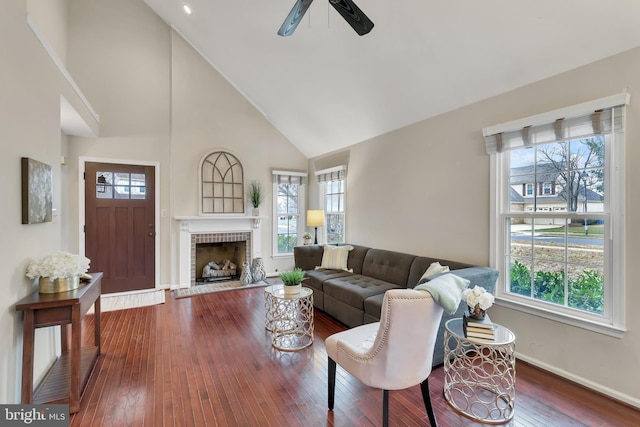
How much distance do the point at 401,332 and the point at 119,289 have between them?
495 centimetres

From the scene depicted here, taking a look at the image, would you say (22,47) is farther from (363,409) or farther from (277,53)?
(363,409)

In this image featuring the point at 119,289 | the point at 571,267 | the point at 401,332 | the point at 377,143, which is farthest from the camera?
the point at 119,289

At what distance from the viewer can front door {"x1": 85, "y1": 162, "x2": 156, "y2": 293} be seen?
455 cm

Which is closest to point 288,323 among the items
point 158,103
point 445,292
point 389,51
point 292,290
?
point 292,290

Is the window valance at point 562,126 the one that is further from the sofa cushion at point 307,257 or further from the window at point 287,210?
the window at point 287,210

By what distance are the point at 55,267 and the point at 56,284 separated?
0.17 metres

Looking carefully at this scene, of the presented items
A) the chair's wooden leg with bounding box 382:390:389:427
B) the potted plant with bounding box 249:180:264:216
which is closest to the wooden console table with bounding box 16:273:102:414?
the chair's wooden leg with bounding box 382:390:389:427

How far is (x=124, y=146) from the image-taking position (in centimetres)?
475

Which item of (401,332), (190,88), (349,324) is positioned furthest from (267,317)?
(190,88)

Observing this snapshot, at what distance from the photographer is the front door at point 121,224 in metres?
4.55

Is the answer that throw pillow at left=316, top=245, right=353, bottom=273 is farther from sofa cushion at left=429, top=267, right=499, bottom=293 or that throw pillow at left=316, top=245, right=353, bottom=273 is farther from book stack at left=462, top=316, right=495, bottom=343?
book stack at left=462, top=316, right=495, bottom=343

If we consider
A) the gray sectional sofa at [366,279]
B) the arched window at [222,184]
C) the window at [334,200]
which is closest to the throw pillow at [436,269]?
the gray sectional sofa at [366,279]

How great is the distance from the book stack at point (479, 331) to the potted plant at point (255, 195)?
4369mm

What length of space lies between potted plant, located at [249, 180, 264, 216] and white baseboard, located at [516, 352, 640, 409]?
456 centimetres
